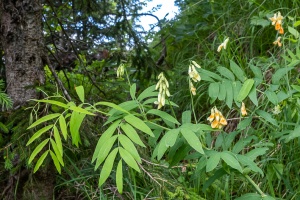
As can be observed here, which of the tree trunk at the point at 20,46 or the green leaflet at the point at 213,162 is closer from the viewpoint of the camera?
the green leaflet at the point at 213,162

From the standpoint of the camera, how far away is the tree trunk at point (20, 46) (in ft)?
7.27

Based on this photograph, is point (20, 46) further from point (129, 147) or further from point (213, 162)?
point (213, 162)

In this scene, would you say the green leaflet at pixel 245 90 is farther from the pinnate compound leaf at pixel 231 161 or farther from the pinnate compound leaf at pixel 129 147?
the pinnate compound leaf at pixel 129 147

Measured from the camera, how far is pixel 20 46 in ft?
7.31

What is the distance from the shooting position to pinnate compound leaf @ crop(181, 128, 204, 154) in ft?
4.67

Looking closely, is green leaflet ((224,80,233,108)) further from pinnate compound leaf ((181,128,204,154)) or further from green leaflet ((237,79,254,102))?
pinnate compound leaf ((181,128,204,154))

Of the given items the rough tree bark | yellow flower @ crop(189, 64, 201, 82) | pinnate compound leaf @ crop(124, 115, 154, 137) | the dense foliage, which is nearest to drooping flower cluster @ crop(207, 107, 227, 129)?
the dense foliage

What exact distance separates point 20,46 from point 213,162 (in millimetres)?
1178

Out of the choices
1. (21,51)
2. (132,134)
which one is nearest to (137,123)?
(132,134)

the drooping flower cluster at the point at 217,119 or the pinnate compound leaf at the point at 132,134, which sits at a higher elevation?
the pinnate compound leaf at the point at 132,134

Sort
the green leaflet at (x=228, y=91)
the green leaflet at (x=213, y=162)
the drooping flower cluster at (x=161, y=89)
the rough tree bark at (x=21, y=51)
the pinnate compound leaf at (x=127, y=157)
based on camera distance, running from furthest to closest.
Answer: the rough tree bark at (x=21, y=51)
the green leaflet at (x=228, y=91)
the drooping flower cluster at (x=161, y=89)
the green leaflet at (x=213, y=162)
the pinnate compound leaf at (x=127, y=157)

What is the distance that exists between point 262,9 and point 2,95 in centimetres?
224

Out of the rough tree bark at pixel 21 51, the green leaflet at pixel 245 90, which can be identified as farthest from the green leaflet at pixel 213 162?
the rough tree bark at pixel 21 51

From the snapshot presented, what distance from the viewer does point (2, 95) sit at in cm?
182
